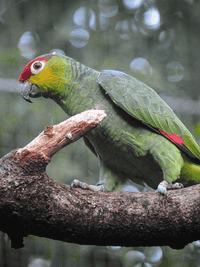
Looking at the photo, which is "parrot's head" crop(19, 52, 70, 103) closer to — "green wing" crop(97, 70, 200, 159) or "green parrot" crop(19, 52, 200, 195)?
"green parrot" crop(19, 52, 200, 195)

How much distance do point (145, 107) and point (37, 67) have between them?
551 mm

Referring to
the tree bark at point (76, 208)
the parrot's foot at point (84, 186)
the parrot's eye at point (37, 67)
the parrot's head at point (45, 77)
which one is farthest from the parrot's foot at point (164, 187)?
the parrot's eye at point (37, 67)

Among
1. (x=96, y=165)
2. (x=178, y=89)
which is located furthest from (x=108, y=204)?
(x=178, y=89)

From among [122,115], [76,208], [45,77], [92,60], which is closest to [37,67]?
[45,77]

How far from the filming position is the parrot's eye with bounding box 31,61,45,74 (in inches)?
55.7

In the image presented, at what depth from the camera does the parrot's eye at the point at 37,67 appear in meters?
1.42

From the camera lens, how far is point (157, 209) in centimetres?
106

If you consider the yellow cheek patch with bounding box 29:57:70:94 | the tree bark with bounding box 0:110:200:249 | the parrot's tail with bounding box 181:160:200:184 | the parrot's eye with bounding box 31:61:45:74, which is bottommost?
the tree bark with bounding box 0:110:200:249

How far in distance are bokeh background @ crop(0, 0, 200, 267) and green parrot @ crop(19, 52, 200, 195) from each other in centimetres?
69

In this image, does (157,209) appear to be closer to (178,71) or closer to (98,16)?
(178,71)

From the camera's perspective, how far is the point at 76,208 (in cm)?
103

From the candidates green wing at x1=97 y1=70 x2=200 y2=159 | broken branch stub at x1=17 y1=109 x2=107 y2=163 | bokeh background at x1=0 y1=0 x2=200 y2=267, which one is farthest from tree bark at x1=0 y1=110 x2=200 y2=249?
bokeh background at x1=0 y1=0 x2=200 y2=267

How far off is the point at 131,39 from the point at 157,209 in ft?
Result: 7.00

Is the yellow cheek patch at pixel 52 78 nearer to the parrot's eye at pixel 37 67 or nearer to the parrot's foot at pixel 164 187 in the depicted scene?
the parrot's eye at pixel 37 67
